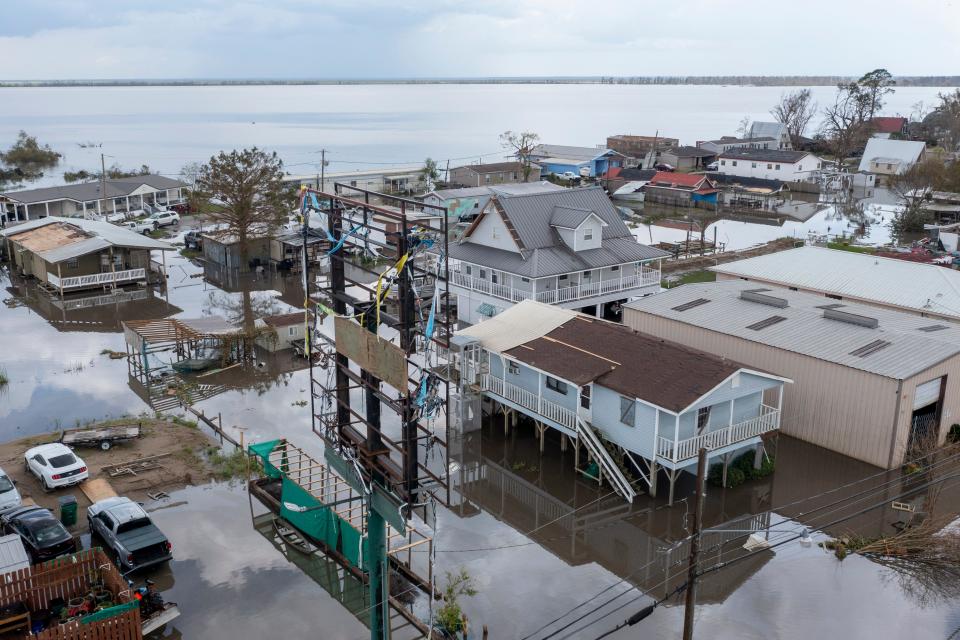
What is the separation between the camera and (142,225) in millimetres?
52750

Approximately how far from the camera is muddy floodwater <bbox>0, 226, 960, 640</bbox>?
1584 centimetres

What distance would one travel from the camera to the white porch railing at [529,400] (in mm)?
21992

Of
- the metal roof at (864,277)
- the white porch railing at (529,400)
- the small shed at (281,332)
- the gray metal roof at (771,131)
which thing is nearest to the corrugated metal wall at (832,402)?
the white porch railing at (529,400)

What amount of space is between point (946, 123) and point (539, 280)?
319 ft

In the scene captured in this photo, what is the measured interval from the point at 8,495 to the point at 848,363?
21.6 metres

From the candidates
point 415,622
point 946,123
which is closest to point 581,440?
point 415,622

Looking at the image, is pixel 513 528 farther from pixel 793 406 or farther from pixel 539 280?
pixel 539 280

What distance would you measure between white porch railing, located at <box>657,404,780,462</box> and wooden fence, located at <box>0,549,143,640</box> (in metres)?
12.2

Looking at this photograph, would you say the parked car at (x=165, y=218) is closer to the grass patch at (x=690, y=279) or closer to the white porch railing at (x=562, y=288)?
the white porch railing at (x=562, y=288)

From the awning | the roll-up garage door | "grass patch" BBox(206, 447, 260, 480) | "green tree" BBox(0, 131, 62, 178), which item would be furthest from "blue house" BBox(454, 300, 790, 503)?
"green tree" BBox(0, 131, 62, 178)

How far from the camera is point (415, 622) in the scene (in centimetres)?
1541

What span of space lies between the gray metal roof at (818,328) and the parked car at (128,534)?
679 inches

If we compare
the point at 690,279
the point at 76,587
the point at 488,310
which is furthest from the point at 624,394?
the point at 690,279

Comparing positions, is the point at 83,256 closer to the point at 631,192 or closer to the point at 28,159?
the point at 631,192
